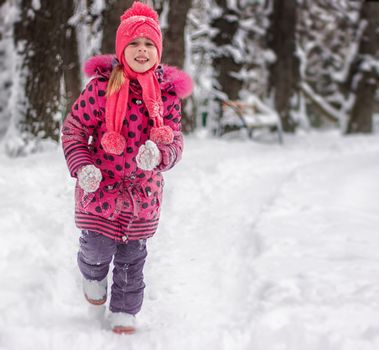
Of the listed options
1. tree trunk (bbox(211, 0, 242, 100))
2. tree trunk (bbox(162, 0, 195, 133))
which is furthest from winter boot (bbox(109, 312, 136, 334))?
tree trunk (bbox(211, 0, 242, 100))

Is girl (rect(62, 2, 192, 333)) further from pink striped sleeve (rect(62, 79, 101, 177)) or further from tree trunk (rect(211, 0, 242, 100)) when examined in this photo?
tree trunk (rect(211, 0, 242, 100))

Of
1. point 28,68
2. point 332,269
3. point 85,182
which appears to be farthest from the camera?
point 28,68

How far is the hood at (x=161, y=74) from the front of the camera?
2.82 metres

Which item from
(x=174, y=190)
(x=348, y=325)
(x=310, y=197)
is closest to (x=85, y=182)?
(x=348, y=325)

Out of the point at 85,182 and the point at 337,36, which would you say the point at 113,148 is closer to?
the point at 85,182

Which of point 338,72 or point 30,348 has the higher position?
point 30,348

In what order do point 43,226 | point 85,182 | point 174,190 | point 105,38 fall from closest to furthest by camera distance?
point 85,182
point 43,226
point 174,190
point 105,38

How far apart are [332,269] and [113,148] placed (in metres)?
1.81

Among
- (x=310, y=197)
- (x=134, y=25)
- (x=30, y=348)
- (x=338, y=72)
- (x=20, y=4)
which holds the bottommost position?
(x=338, y=72)

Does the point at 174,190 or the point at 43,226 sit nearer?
the point at 43,226

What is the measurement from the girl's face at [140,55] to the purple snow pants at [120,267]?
0.93 meters

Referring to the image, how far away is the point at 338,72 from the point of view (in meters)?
20.3

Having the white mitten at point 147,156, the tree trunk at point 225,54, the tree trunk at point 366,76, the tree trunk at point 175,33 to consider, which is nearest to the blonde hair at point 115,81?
the white mitten at point 147,156

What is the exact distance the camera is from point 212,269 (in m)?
3.87
